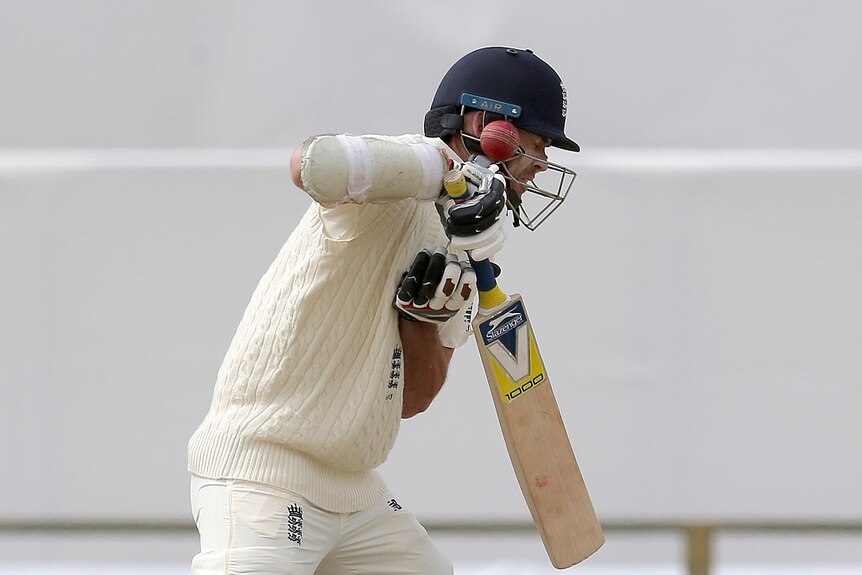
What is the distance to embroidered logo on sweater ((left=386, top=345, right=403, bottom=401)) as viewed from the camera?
1.35m

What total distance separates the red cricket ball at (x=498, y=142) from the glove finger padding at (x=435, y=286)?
108 mm

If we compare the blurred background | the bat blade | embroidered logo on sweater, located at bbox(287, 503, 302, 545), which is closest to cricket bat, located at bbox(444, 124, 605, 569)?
the bat blade

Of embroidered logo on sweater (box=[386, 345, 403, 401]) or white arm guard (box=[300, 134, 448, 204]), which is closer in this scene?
white arm guard (box=[300, 134, 448, 204])

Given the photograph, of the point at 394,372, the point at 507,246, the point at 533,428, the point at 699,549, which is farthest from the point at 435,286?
the point at 507,246

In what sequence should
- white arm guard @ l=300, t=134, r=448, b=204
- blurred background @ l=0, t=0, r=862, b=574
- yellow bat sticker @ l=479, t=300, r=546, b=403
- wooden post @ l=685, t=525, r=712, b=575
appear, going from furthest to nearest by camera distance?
1. blurred background @ l=0, t=0, r=862, b=574
2. wooden post @ l=685, t=525, r=712, b=575
3. yellow bat sticker @ l=479, t=300, r=546, b=403
4. white arm guard @ l=300, t=134, r=448, b=204

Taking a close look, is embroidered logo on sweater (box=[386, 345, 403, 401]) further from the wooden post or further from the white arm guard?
the wooden post

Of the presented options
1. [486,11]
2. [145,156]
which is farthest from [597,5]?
[145,156]

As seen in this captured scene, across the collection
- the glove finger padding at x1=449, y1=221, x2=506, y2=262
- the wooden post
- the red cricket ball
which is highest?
the red cricket ball

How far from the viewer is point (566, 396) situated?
2.30 meters

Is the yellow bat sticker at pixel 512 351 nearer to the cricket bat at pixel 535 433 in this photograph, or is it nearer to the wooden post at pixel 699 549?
the cricket bat at pixel 535 433

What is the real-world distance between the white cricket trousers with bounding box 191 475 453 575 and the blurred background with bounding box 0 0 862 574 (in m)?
0.84

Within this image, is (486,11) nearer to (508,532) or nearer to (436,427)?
(436,427)

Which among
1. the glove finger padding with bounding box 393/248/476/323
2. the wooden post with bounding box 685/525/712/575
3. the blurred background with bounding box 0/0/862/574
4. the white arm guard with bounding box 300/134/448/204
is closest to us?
the white arm guard with bounding box 300/134/448/204

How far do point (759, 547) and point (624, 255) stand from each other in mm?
598
